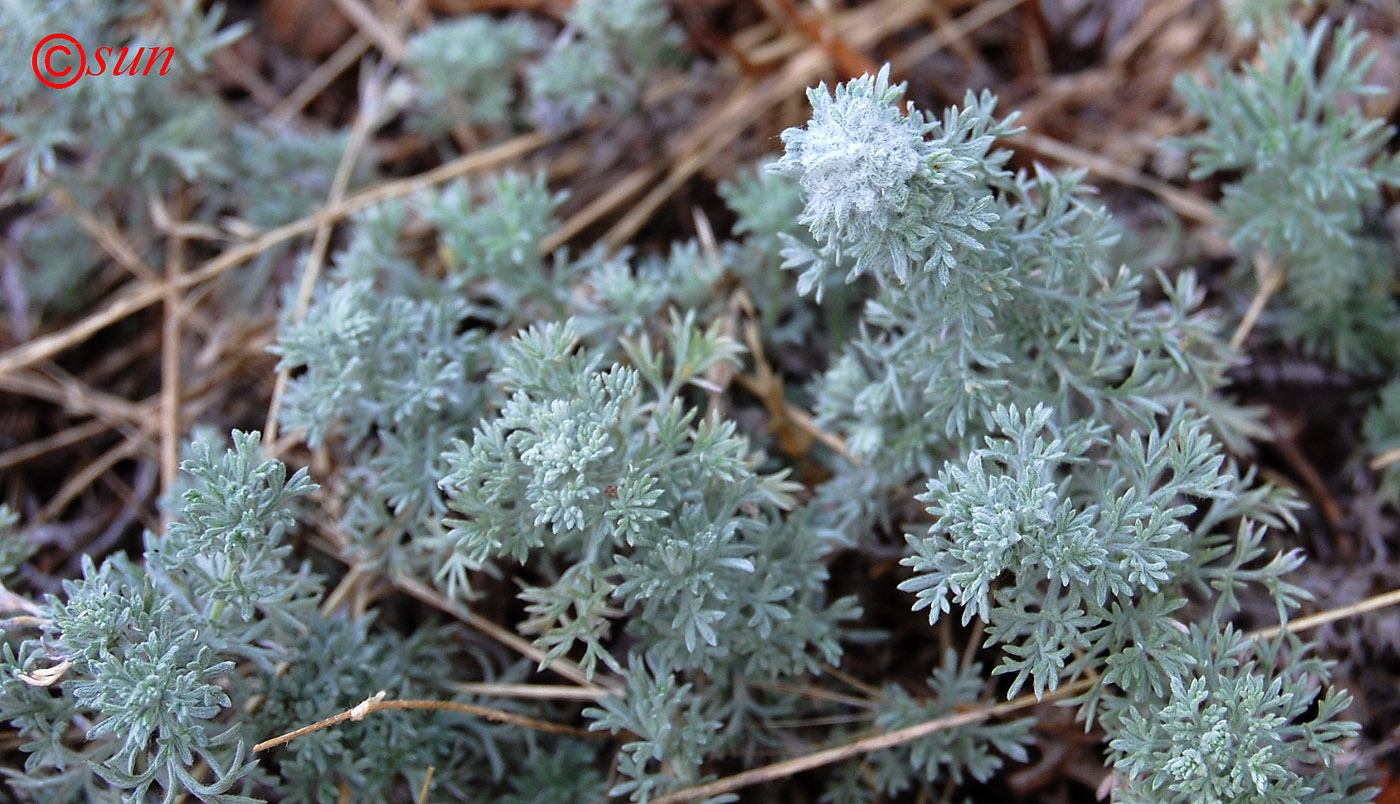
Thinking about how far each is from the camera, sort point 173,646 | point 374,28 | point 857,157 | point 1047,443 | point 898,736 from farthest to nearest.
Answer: point 374,28, point 898,736, point 1047,443, point 173,646, point 857,157

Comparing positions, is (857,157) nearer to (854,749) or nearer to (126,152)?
(854,749)

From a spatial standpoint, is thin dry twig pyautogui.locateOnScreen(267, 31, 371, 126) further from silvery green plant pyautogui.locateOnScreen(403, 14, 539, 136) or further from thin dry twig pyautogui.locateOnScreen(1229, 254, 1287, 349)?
thin dry twig pyautogui.locateOnScreen(1229, 254, 1287, 349)

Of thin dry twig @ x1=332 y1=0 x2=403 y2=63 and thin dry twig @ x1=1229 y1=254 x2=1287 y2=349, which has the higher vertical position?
thin dry twig @ x1=332 y1=0 x2=403 y2=63

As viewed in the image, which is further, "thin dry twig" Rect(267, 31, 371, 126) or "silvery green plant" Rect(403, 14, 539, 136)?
"thin dry twig" Rect(267, 31, 371, 126)

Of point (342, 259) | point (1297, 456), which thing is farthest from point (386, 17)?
point (1297, 456)

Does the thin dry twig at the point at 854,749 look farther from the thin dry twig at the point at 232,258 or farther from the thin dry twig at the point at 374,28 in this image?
the thin dry twig at the point at 374,28

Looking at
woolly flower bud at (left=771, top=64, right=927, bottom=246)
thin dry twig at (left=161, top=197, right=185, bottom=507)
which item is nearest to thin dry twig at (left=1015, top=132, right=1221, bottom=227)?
woolly flower bud at (left=771, top=64, right=927, bottom=246)

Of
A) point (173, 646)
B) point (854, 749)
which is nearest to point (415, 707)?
point (173, 646)
